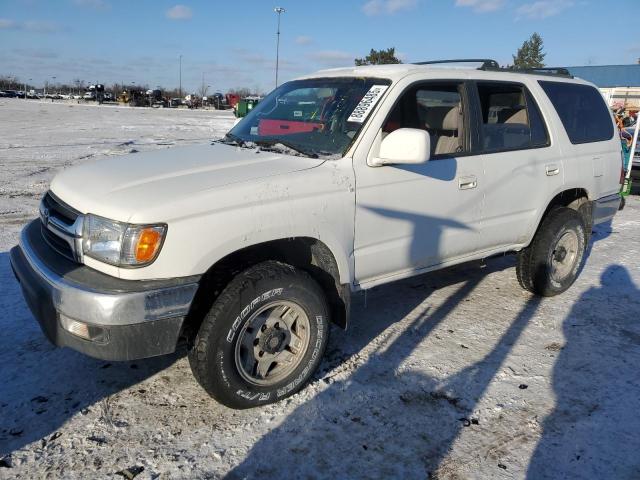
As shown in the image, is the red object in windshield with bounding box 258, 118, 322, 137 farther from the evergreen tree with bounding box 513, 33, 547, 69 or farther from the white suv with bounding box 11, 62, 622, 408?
the evergreen tree with bounding box 513, 33, 547, 69

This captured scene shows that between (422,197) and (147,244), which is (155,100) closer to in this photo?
(422,197)

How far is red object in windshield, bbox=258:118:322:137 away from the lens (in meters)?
3.50

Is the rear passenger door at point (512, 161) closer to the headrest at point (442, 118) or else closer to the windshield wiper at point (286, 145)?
the headrest at point (442, 118)

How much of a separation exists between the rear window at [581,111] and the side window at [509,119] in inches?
12.7

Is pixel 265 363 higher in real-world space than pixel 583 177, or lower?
lower

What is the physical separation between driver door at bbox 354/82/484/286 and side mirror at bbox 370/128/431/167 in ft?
0.39

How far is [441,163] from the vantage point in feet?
11.6

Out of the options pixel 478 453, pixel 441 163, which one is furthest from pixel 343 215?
pixel 478 453

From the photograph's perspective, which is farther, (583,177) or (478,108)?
(583,177)

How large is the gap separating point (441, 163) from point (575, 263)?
2314 millimetres

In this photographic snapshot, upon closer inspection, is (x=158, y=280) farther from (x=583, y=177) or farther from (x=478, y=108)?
(x=583, y=177)

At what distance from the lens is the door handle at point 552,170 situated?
435cm

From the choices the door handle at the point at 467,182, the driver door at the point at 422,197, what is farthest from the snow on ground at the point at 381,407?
the door handle at the point at 467,182

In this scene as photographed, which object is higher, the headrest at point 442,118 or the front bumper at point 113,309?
the headrest at point 442,118
